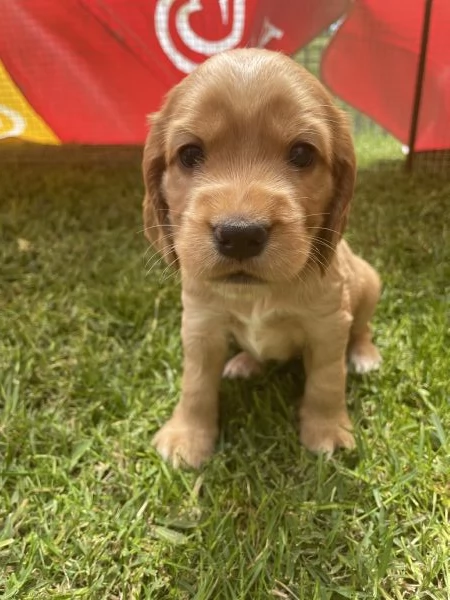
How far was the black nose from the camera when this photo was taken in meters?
1.68

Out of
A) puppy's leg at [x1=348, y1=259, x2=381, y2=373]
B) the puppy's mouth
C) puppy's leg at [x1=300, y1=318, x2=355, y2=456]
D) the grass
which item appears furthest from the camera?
puppy's leg at [x1=348, y1=259, x2=381, y2=373]

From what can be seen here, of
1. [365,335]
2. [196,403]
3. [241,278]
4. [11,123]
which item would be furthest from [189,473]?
[11,123]

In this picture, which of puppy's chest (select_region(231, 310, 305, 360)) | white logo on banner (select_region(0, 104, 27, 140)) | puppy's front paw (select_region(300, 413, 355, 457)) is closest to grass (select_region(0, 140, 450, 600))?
puppy's front paw (select_region(300, 413, 355, 457))

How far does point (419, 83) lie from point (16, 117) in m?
3.01

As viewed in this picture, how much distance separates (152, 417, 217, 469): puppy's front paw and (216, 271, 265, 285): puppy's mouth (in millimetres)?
820

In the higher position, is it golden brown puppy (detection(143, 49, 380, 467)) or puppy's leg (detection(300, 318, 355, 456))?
golden brown puppy (detection(143, 49, 380, 467))

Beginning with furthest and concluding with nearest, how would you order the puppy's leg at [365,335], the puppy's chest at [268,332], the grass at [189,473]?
the puppy's leg at [365,335] < the puppy's chest at [268,332] < the grass at [189,473]

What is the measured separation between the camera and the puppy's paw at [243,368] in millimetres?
2816

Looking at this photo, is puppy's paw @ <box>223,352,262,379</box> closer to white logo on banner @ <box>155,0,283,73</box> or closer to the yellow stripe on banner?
white logo on banner @ <box>155,0,283,73</box>

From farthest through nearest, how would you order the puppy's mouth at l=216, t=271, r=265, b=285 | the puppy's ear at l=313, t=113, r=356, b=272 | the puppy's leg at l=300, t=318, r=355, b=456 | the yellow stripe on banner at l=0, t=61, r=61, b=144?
the yellow stripe on banner at l=0, t=61, r=61, b=144 → the puppy's leg at l=300, t=318, r=355, b=456 → the puppy's ear at l=313, t=113, r=356, b=272 → the puppy's mouth at l=216, t=271, r=265, b=285

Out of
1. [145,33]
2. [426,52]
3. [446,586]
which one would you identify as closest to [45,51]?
[145,33]

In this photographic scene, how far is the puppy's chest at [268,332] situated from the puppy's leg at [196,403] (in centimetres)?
10

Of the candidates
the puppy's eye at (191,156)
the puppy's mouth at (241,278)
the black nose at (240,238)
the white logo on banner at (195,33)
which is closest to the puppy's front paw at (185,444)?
the puppy's mouth at (241,278)

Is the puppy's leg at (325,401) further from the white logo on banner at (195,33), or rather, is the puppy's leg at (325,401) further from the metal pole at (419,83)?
the metal pole at (419,83)
